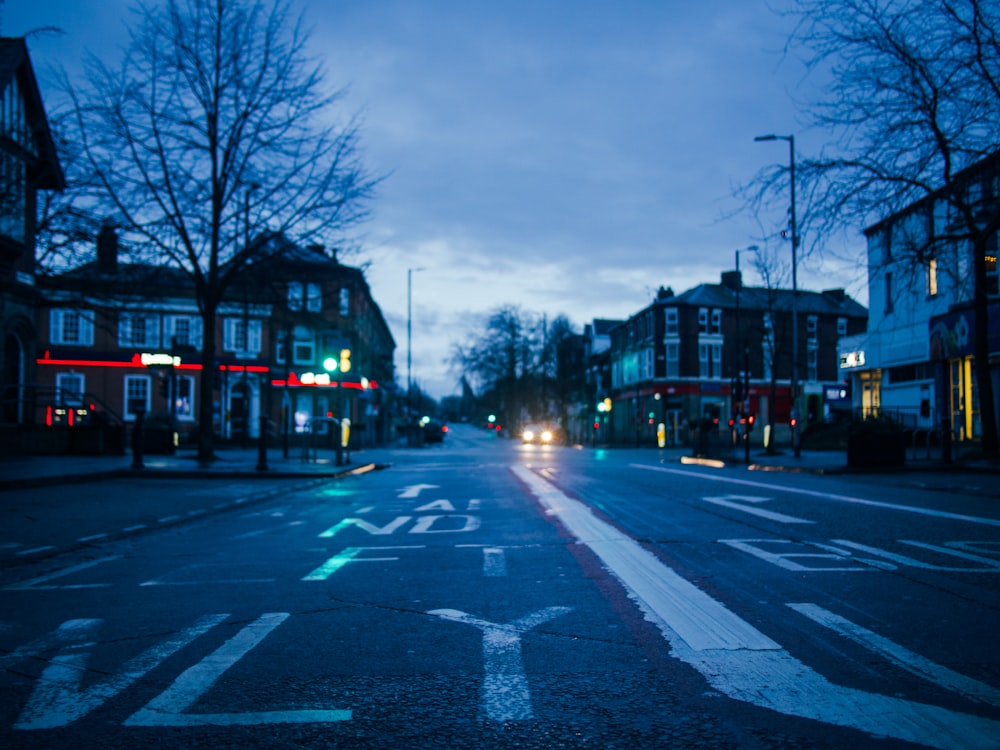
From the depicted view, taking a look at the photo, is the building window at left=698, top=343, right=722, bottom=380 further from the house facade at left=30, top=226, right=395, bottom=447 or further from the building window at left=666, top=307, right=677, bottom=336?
the house facade at left=30, top=226, right=395, bottom=447

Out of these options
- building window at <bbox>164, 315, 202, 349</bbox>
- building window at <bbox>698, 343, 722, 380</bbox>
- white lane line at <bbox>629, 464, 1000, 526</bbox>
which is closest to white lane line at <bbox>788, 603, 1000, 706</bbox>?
white lane line at <bbox>629, 464, 1000, 526</bbox>

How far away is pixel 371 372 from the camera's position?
75062 millimetres

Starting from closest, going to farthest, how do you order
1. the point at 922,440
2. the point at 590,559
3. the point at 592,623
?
the point at 592,623 < the point at 590,559 < the point at 922,440

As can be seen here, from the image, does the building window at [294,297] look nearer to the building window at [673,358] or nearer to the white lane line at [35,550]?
the white lane line at [35,550]

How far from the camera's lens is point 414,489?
54.7ft

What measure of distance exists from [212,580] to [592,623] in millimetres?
3313

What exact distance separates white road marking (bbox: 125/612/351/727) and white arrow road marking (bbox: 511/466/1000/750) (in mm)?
1739

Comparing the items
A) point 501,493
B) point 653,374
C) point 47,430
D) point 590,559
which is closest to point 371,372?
point 653,374

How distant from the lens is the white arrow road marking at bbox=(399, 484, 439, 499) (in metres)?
15.2

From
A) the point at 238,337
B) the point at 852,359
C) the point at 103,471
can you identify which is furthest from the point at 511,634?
the point at 238,337

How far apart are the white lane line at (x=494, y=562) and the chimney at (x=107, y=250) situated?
1525 centimetres

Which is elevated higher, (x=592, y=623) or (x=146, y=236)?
(x=146, y=236)

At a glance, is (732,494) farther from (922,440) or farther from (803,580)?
(922,440)

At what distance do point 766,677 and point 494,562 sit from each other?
11.8 ft
